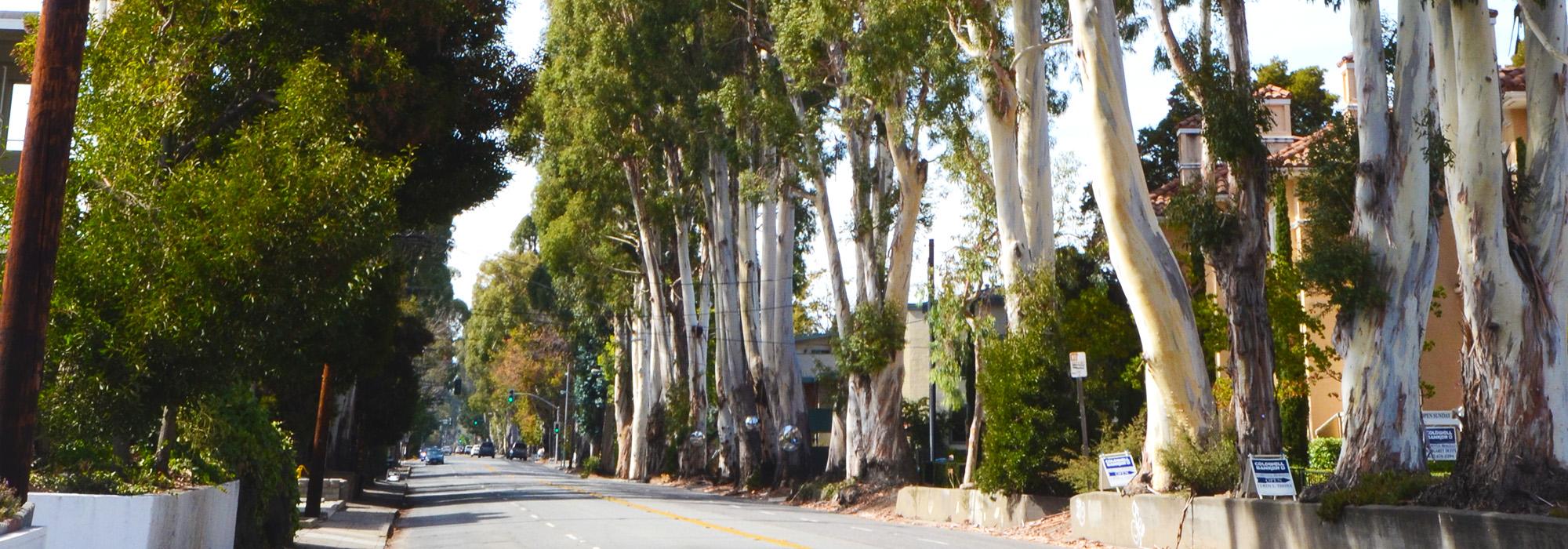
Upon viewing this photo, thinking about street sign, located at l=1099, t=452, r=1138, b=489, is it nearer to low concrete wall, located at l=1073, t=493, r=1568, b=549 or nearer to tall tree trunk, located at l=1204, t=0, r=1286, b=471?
low concrete wall, located at l=1073, t=493, r=1568, b=549

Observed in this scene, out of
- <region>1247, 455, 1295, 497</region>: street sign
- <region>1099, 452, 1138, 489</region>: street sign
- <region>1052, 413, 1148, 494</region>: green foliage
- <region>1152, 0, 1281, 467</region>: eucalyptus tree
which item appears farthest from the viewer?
<region>1052, 413, 1148, 494</region>: green foliage

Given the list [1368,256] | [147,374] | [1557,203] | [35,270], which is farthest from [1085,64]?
[35,270]

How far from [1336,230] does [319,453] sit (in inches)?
741

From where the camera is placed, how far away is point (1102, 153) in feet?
63.6

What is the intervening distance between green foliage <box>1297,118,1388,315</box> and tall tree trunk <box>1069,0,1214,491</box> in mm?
1902

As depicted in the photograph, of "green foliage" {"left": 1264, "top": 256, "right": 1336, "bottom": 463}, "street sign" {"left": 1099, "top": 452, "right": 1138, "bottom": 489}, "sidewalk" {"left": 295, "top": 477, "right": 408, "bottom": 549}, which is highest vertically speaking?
"green foliage" {"left": 1264, "top": 256, "right": 1336, "bottom": 463}

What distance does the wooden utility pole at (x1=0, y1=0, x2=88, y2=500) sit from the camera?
8969 mm

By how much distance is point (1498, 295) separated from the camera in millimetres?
13695

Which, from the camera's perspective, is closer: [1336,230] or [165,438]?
[165,438]

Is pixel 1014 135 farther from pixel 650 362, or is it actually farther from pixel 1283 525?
pixel 650 362

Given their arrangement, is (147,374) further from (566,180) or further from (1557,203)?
(566,180)

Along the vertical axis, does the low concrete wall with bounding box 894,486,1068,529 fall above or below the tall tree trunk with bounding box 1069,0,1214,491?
below

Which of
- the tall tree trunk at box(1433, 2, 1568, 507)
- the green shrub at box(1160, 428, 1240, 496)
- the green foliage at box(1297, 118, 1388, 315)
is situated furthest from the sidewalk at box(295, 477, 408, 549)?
the tall tree trunk at box(1433, 2, 1568, 507)

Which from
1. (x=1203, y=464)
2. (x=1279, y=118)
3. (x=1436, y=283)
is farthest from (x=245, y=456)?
(x=1279, y=118)
